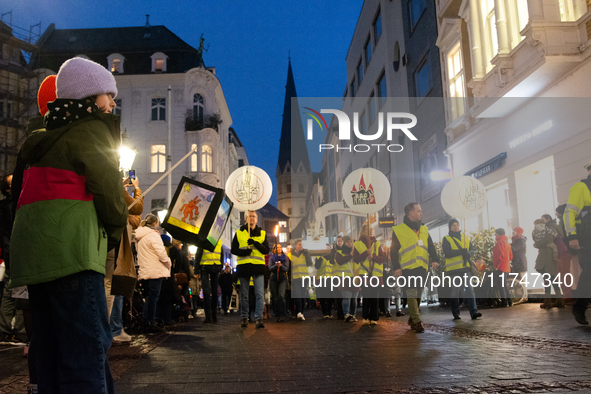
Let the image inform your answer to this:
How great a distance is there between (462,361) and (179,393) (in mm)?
2770

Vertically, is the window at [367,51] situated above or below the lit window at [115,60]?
below

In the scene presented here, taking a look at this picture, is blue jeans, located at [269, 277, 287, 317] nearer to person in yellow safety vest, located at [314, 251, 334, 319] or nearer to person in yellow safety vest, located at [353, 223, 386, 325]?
person in yellow safety vest, located at [314, 251, 334, 319]

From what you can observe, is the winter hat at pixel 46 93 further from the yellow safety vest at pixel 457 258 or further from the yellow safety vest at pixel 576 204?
the yellow safety vest at pixel 457 258

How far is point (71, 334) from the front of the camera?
97.3 inches

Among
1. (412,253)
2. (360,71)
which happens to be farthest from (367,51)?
(412,253)

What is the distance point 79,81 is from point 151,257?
7.01m

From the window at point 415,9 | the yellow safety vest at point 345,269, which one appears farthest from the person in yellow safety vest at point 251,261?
the window at point 415,9

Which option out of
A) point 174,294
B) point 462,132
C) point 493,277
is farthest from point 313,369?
point 462,132

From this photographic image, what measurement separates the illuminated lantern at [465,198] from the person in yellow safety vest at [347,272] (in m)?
3.12

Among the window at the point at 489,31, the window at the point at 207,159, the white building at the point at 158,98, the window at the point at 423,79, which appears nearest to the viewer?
the window at the point at 489,31

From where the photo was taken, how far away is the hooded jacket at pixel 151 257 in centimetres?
941

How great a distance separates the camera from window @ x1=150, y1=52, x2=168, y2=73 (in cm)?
4361

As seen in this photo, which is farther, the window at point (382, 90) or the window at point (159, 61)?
the window at point (159, 61)

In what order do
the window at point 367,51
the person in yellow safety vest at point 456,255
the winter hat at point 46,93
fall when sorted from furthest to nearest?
the window at point 367,51 < the person in yellow safety vest at point 456,255 < the winter hat at point 46,93
